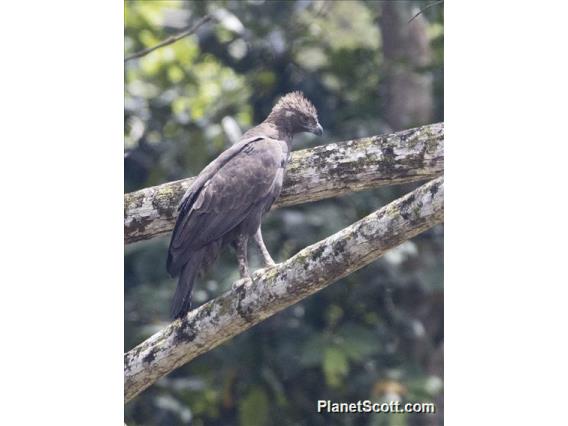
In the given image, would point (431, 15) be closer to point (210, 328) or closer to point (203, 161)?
point (203, 161)

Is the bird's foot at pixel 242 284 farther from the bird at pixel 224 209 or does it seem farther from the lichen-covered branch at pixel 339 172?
the lichen-covered branch at pixel 339 172

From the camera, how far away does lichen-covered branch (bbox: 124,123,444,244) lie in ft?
19.7

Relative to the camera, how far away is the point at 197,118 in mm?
7840

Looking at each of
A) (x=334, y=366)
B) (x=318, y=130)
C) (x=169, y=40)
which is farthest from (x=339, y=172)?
(x=169, y=40)

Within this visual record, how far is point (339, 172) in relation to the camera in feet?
20.0

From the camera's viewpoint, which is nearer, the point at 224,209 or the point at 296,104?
the point at 224,209

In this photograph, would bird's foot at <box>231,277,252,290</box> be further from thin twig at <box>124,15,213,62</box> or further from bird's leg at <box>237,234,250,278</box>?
thin twig at <box>124,15,213,62</box>

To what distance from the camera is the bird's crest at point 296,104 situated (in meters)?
6.83

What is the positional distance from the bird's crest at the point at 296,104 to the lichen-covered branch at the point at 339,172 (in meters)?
0.61

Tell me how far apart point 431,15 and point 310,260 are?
2.78m

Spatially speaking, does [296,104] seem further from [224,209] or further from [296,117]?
[224,209]

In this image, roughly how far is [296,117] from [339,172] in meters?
0.88

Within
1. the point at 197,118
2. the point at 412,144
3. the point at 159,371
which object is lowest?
the point at 159,371
